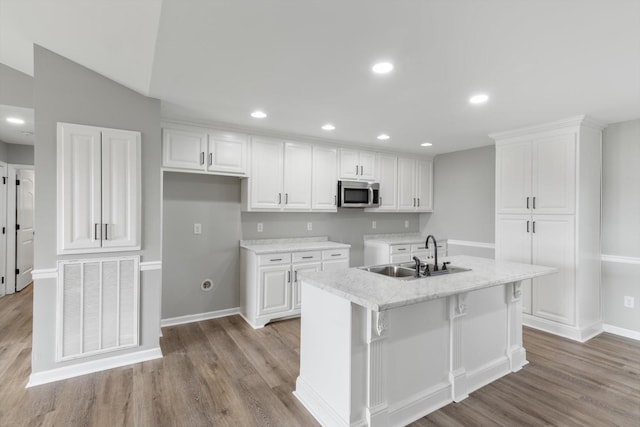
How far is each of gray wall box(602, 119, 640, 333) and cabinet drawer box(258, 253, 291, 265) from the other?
142 inches

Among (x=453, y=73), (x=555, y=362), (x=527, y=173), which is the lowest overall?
(x=555, y=362)

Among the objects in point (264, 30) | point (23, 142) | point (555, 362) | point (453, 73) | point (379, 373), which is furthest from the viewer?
point (23, 142)

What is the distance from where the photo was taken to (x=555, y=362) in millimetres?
2854

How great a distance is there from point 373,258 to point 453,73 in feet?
10.4

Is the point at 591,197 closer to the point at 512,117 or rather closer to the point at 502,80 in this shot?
the point at 512,117

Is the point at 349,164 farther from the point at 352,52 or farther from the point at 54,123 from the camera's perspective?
the point at 54,123

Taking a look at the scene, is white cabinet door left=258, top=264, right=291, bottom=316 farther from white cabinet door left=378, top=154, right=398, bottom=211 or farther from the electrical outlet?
the electrical outlet

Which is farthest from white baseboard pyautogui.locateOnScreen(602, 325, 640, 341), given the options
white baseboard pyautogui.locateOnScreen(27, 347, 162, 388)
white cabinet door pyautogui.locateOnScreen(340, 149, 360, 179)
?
white baseboard pyautogui.locateOnScreen(27, 347, 162, 388)


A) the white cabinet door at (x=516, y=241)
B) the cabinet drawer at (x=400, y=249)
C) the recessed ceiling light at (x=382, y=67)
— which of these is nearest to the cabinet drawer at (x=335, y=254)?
the cabinet drawer at (x=400, y=249)

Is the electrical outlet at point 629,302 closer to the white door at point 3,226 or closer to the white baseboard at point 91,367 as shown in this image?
the white baseboard at point 91,367

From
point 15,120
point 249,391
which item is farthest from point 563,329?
point 15,120

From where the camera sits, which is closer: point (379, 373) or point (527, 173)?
point (379, 373)

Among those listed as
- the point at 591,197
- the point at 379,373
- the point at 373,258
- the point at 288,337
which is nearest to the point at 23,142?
the point at 288,337

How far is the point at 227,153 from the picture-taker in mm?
3709
